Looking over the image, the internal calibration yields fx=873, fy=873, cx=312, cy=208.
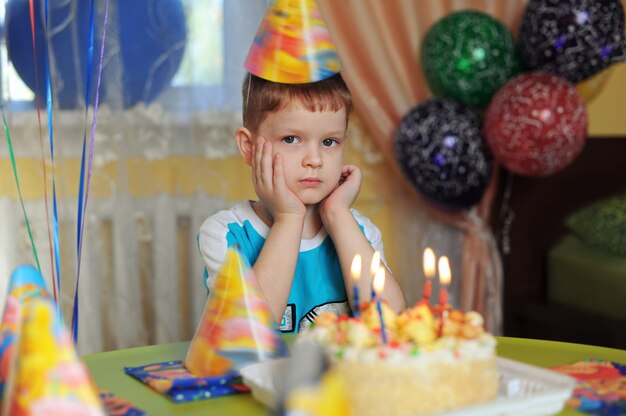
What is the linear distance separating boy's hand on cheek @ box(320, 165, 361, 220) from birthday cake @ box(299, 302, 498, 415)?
22.7 inches

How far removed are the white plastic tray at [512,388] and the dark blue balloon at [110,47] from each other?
139cm

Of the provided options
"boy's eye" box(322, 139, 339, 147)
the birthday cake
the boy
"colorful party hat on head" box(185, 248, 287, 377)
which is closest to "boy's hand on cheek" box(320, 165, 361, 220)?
the boy

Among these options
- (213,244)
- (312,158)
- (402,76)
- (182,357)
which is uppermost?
(402,76)

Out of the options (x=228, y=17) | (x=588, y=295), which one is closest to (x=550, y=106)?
(x=588, y=295)

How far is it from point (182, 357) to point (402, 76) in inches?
64.6

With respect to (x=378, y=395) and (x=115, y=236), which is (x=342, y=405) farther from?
(x=115, y=236)

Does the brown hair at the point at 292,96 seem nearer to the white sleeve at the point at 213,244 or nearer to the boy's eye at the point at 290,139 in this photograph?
the boy's eye at the point at 290,139

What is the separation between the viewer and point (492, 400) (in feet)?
2.74

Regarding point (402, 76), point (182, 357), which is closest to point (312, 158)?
point (182, 357)

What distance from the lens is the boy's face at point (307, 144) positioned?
1.36m

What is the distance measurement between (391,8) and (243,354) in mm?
1834

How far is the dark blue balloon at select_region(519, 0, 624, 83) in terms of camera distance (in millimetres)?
2229

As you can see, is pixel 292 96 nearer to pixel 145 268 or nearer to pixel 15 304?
pixel 15 304

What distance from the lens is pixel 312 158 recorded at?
1.36 meters
